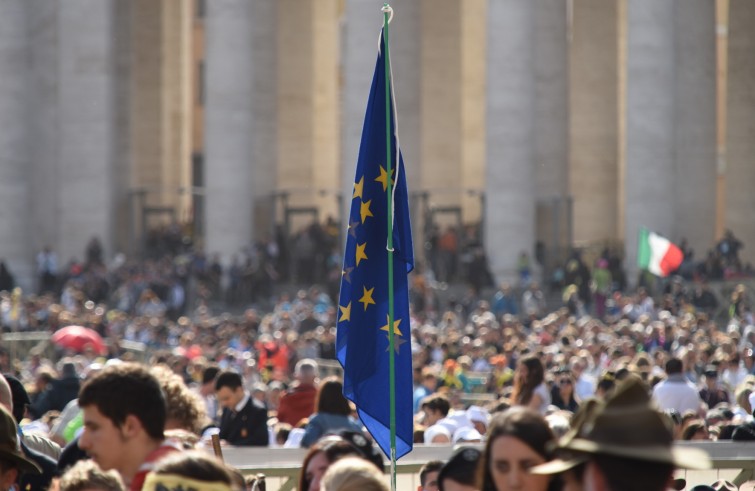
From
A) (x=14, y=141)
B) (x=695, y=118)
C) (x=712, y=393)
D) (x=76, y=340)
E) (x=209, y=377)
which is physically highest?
(x=695, y=118)

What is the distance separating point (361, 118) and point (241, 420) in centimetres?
4360

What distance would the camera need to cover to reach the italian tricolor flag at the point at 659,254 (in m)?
46.4

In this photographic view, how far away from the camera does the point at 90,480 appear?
8930mm

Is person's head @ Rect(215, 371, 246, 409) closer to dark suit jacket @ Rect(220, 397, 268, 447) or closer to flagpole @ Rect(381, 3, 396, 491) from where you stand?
dark suit jacket @ Rect(220, 397, 268, 447)

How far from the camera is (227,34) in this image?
6606cm

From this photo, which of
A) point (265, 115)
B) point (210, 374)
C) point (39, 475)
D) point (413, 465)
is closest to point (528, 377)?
point (413, 465)

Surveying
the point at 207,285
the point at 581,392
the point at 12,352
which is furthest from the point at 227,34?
the point at 581,392

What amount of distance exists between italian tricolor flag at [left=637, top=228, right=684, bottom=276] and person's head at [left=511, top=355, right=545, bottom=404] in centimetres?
2838

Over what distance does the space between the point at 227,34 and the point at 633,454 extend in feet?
197

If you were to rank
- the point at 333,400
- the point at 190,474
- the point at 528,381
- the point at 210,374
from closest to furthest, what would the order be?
the point at 190,474 → the point at 333,400 → the point at 528,381 → the point at 210,374

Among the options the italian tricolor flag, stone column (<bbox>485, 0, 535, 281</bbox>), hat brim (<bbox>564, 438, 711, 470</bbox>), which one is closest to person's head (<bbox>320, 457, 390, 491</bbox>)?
hat brim (<bbox>564, 438, 711, 470</bbox>)

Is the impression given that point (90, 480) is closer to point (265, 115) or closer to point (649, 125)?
point (649, 125)

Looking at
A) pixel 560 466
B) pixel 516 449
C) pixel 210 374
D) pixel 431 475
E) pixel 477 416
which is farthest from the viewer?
pixel 210 374

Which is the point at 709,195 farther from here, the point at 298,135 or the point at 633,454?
the point at 633,454
